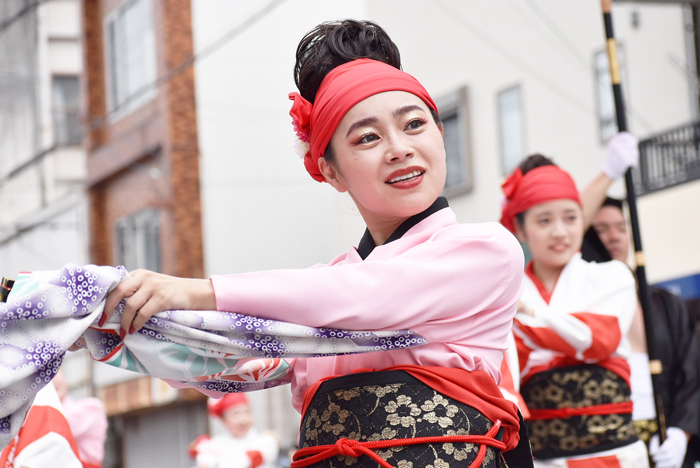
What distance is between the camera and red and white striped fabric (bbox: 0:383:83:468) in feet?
8.84

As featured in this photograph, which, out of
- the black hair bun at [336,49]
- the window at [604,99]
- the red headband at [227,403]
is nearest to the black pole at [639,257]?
the black hair bun at [336,49]

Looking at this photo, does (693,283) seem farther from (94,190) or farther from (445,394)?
(94,190)

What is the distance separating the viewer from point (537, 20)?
35.3 ft

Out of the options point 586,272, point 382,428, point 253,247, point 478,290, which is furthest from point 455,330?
point 253,247

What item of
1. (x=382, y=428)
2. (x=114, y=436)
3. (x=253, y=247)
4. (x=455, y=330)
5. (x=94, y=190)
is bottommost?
(x=114, y=436)

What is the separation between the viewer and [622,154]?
389cm

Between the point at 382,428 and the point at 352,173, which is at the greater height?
the point at 352,173

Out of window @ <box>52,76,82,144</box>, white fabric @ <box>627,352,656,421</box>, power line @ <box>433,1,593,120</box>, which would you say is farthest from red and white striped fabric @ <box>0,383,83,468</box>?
window @ <box>52,76,82,144</box>

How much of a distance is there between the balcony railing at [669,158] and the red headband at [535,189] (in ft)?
22.6

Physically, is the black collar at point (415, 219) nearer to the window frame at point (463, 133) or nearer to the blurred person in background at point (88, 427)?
the blurred person in background at point (88, 427)

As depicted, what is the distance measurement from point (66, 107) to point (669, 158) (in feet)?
38.6

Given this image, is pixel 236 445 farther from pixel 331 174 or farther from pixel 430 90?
pixel 430 90

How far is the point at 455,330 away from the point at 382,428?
23 cm

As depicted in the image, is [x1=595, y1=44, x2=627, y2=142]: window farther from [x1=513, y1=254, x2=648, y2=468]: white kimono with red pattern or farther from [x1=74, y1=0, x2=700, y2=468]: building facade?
[x1=513, y1=254, x2=648, y2=468]: white kimono with red pattern
